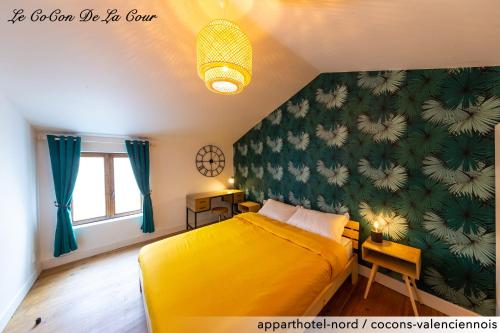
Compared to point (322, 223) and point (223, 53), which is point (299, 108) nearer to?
point (322, 223)

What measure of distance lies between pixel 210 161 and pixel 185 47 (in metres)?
2.64

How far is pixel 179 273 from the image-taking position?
1.66m

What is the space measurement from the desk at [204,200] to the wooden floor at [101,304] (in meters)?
1.39

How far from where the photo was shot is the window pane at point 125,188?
326 cm

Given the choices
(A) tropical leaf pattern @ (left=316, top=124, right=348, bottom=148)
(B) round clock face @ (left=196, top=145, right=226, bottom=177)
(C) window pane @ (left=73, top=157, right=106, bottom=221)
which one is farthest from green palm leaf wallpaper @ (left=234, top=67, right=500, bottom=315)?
(C) window pane @ (left=73, top=157, right=106, bottom=221)

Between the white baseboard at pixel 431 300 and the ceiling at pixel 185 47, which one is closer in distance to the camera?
the ceiling at pixel 185 47

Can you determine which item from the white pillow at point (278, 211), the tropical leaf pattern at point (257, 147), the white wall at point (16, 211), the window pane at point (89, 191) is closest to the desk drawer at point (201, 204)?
the white pillow at point (278, 211)

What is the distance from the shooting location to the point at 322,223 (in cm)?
244

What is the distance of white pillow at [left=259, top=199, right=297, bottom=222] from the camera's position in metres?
2.92

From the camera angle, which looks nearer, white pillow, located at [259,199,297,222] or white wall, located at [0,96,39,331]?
white wall, located at [0,96,39,331]

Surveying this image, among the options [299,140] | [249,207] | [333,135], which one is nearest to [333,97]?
[333,135]

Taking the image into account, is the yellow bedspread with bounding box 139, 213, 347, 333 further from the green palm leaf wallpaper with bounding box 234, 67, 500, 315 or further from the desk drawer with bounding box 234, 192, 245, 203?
the desk drawer with bounding box 234, 192, 245, 203

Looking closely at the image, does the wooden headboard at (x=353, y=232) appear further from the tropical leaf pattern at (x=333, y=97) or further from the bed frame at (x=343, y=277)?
the tropical leaf pattern at (x=333, y=97)

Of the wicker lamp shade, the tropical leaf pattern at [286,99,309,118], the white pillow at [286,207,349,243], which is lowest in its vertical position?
the white pillow at [286,207,349,243]
